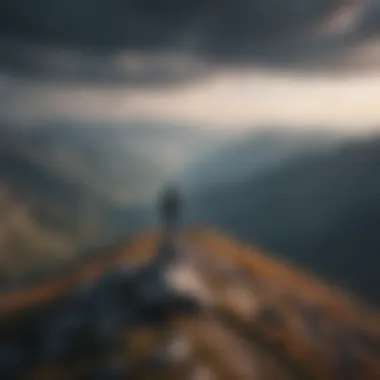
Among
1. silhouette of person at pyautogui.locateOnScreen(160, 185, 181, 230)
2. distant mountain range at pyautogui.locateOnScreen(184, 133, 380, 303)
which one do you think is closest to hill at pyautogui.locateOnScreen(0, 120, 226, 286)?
silhouette of person at pyautogui.locateOnScreen(160, 185, 181, 230)

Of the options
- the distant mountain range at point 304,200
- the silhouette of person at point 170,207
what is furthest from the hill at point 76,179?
the distant mountain range at point 304,200

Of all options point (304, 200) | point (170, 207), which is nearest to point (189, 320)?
point (170, 207)

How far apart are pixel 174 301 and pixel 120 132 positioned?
2.59ft

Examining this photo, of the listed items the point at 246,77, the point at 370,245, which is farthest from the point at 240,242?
the point at 246,77

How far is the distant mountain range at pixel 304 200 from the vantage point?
9.22 feet

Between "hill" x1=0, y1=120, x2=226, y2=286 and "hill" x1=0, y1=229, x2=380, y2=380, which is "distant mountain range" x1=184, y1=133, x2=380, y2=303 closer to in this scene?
"hill" x1=0, y1=229, x2=380, y2=380

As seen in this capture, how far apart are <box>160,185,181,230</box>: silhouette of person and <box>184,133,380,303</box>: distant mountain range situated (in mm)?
65

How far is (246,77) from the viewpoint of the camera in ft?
9.62

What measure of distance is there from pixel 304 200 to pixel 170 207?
0.59m

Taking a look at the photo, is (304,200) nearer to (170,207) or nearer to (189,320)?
(170,207)

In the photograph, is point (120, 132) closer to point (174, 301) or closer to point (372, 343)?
point (174, 301)

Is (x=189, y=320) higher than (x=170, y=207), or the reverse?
(x=170, y=207)

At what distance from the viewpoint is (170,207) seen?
114 inches

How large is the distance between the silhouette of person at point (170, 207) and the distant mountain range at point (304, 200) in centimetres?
7
